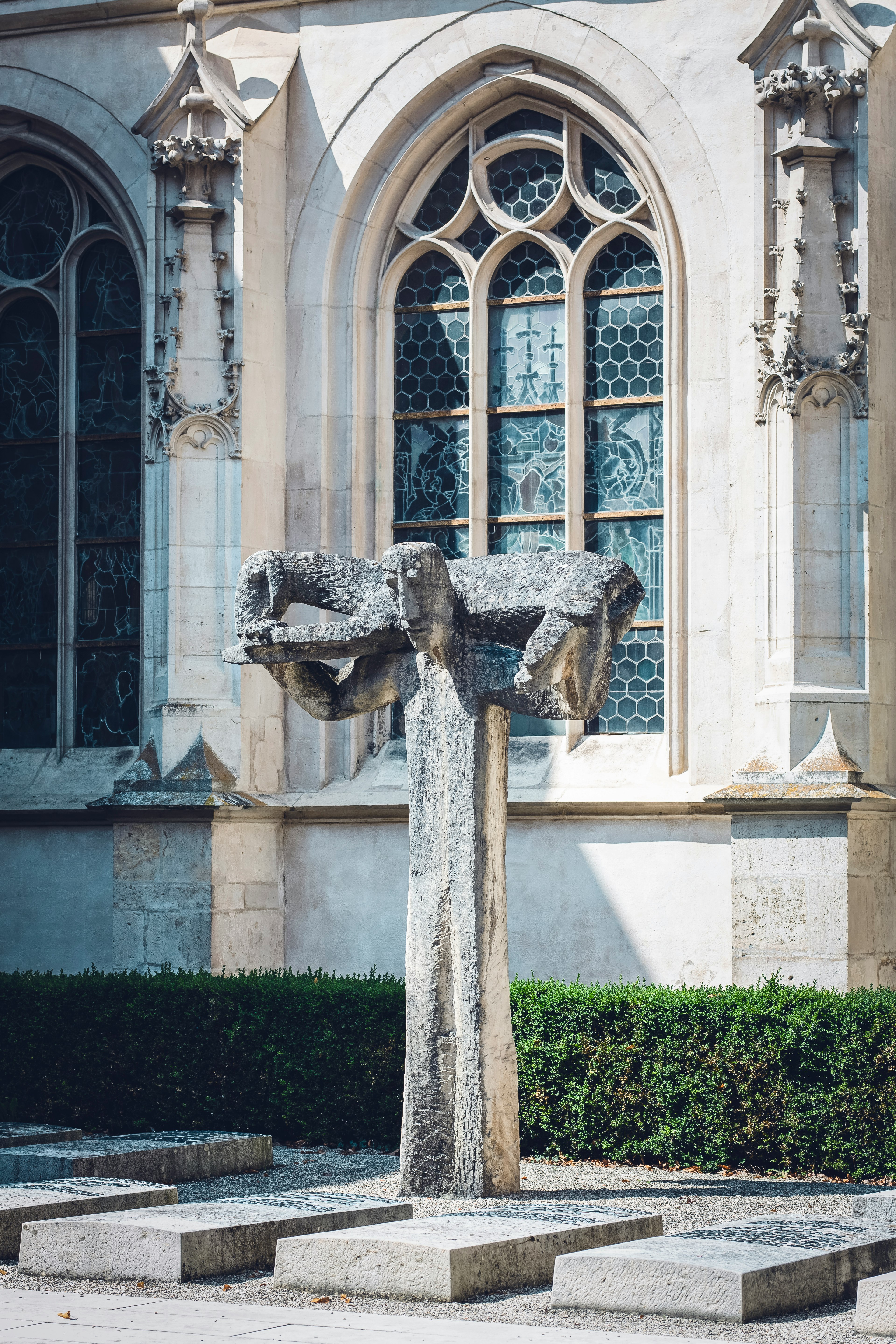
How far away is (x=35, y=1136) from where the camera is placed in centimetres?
970

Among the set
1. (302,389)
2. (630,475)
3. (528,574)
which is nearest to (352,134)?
(302,389)

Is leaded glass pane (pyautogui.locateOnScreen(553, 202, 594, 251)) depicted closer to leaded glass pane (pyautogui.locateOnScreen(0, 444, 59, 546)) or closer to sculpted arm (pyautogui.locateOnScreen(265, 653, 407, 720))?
leaded glass pane (pyautogui.locateOnScreen(0, 444, 59, 546))

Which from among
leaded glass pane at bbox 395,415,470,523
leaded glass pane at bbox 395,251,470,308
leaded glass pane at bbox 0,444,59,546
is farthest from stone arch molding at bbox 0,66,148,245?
leaded glass pane at bbox 395,415,470,523

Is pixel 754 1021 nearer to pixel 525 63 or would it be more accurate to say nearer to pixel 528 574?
pixel 528 574

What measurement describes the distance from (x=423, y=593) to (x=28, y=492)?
26.5ft

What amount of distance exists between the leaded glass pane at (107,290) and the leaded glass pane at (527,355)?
9.74 feet

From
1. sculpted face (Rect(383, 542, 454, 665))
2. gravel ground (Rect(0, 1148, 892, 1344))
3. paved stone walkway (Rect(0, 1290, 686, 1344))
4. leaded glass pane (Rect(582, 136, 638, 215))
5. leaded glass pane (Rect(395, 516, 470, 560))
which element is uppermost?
leaded glass pane (Rect(582, 136, 638, 215))

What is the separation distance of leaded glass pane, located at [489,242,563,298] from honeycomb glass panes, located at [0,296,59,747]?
370 cm

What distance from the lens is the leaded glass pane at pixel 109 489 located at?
1523 cm

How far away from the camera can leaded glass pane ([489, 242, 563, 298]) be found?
14430 millimetres

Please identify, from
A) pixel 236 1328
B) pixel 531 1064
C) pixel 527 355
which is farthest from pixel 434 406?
pixel 236 1328

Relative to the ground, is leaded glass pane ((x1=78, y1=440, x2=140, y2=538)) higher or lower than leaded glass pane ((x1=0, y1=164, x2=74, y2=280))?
lower

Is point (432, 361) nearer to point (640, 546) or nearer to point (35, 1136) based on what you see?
point (640, 546)

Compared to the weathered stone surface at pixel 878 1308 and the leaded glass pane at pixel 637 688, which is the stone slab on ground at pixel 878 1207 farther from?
the leaded glass pane at pixel 637 688
